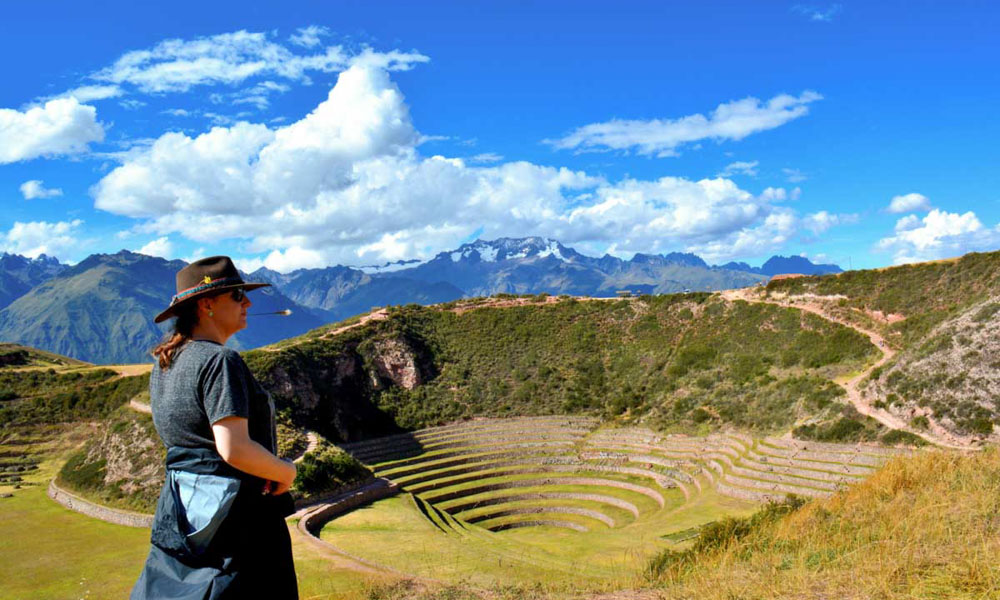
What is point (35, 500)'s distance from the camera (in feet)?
101

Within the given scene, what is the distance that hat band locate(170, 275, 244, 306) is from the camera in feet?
13.2

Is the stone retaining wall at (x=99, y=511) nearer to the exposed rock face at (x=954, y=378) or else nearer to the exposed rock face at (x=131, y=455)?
the exposed rock face at (x=131, y=455)

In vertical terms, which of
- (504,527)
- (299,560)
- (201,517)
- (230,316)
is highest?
(230,316)

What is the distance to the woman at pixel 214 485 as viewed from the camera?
140 inches

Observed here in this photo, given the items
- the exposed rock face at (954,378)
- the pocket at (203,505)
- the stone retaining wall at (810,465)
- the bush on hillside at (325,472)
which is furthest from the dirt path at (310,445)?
the exposed rock face at (954,378)

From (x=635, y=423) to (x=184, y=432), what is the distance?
4311cm

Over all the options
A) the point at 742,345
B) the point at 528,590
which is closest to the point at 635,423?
the point at 742,345

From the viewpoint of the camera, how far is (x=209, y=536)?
3.54m

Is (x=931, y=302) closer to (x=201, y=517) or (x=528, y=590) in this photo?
(x=528, y=590)

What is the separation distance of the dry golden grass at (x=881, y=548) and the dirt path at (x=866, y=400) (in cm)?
2069

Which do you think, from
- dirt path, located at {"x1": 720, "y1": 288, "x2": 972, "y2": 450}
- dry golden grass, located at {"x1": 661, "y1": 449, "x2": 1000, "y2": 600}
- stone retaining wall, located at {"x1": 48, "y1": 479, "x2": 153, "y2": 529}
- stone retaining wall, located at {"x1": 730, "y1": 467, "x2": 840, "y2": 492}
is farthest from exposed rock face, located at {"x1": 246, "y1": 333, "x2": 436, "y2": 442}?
dry golden grass, located at {"x1": 661, "y1": 449, "x2": 1000, "y2": 600}

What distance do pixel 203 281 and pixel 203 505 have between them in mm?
1508

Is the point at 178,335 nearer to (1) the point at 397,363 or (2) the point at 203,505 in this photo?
(2) the point at 203,505

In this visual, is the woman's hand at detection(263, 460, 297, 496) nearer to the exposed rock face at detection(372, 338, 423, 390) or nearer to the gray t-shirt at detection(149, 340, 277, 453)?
the gray t-shirt at detection(149, 340, 277, 453)
